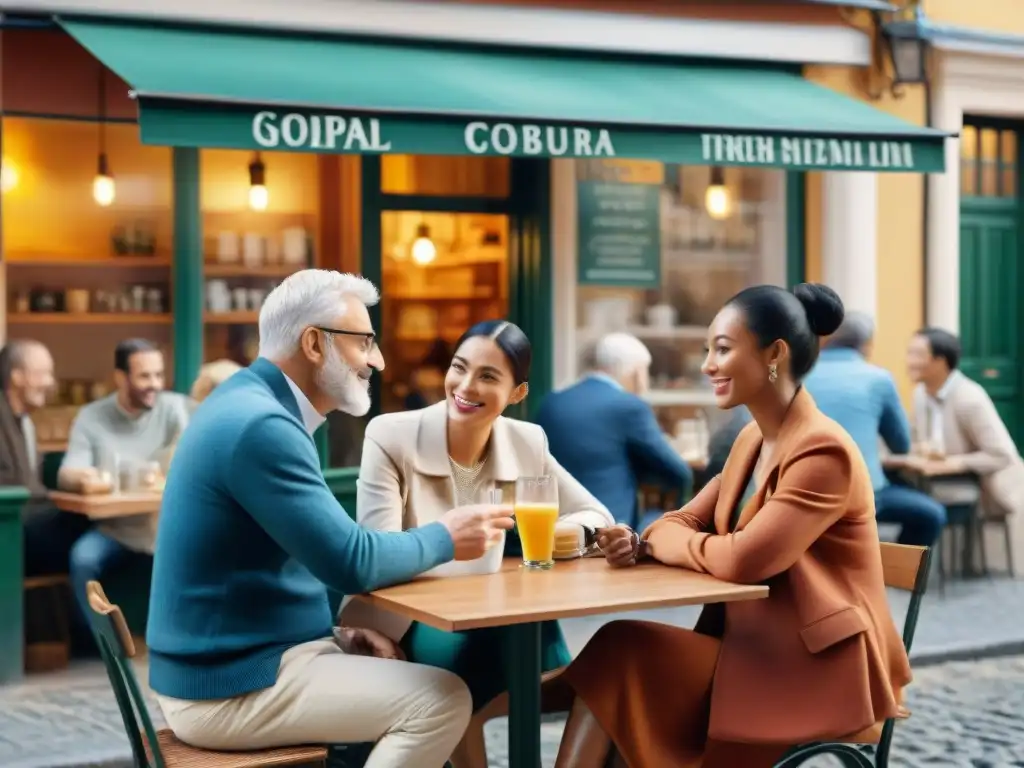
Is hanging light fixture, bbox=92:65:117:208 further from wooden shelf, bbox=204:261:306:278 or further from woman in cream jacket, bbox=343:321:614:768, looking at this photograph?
Answer: woman in cream jacket, bbox=343:321:614:768

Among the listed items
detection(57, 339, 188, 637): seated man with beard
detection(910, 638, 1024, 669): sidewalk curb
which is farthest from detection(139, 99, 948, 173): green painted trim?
detection(910, 638, 1024, 669): sidewalk curb

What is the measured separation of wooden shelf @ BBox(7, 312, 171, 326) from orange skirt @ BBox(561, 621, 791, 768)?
5.99 meters

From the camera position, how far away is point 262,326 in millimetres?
4285

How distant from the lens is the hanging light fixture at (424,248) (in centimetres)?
1052

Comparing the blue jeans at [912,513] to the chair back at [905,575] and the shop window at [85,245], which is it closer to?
the shop window at [85,245]

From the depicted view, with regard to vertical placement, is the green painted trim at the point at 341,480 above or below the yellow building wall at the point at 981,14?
below

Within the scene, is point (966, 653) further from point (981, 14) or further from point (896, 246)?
point (981, 14)

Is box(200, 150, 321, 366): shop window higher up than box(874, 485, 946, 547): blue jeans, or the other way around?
box(200, 150, 321, 366): shop window

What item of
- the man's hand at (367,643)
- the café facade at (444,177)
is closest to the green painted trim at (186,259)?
the café facade at (444,177)

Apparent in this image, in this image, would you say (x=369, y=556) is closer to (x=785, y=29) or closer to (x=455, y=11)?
(x=455, y=11)

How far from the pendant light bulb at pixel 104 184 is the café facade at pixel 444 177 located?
0.05 feet

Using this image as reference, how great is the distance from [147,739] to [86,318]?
6.51 meters

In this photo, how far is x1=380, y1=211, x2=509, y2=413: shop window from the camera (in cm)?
1048

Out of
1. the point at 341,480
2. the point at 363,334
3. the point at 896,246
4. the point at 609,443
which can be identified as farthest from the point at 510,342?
the point at 896,246
